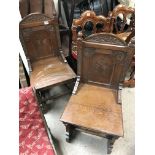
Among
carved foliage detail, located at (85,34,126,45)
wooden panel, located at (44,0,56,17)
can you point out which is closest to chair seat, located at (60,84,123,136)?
carved foliage detail, located at (85,34,126,45)

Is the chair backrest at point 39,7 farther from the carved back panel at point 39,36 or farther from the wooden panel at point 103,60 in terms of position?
the wooden panel at point 103,60

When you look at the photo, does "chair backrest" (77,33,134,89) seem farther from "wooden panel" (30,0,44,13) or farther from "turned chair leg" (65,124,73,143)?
"wooden panel" (30,0,44,13)

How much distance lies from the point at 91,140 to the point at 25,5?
5.80ft

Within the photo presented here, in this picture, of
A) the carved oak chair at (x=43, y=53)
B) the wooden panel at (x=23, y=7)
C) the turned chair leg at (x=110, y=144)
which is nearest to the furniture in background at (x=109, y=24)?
the carved oak chair at (x=43, y=53)

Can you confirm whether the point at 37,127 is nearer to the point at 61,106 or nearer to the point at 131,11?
the point at 61,106

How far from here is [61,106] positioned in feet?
6.81

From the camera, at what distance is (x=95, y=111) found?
4.91 ft

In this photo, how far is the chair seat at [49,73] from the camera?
67.4 inches

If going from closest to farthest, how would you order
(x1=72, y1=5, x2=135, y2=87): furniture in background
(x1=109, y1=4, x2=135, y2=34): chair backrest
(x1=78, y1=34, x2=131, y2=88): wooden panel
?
(x1=78, y1=34, x2=131, y2=88): wooden panel → (x1=72, y1=5, x2=135, y2=87): furniture in background → (x1=109, y1=4, x2=135, y2=34): chair backrest

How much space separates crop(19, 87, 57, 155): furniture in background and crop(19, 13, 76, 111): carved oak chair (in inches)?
8.0

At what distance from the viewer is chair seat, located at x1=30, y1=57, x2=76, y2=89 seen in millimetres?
1712

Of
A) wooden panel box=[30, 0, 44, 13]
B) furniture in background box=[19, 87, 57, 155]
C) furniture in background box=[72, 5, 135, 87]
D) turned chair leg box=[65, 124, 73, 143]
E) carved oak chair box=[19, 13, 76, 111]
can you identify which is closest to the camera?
furniture in background box=[19, 87, 57, 155]

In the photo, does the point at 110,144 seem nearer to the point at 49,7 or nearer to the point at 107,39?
the point at 107,39
